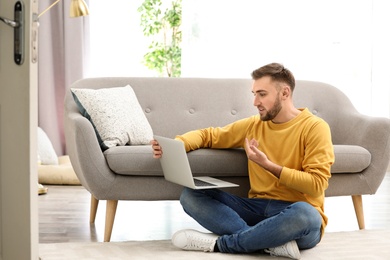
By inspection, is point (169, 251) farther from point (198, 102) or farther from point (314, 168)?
point (198, 102)

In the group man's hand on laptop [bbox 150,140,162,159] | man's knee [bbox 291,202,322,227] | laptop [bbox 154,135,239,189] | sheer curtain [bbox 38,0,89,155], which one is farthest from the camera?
sheer curtain [bbox 38,0,89,155]

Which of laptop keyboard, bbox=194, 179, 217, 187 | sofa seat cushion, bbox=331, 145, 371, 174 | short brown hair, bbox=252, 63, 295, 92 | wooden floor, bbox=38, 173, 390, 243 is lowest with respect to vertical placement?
wooden floor, bbox=38, 173, 390, 243

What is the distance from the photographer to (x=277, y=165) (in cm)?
281

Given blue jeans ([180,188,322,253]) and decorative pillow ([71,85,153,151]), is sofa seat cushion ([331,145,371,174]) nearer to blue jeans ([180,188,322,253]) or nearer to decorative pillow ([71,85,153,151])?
blue jeans ([180,188,322,253])

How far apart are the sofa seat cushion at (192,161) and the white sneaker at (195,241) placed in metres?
0.39

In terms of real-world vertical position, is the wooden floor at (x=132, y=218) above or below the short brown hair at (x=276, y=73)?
below

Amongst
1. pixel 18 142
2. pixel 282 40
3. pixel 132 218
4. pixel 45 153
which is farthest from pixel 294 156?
pixel 282 40

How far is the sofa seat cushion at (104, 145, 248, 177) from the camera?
10.4ft

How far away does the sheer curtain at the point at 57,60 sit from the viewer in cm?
596

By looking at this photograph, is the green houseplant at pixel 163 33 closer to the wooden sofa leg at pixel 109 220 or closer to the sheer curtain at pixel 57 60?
the sheer curtain at pixel 57 60

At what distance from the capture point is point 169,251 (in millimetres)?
2916

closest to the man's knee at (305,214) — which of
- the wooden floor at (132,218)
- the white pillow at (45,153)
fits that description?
the wooden floor at (132,218)

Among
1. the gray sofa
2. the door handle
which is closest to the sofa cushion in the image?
the gray sofa

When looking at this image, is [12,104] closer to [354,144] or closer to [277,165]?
[277,165]
